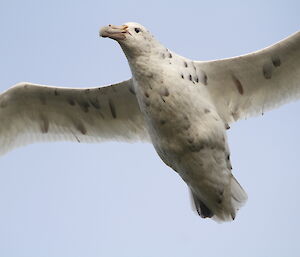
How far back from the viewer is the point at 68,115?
1326 centimetres

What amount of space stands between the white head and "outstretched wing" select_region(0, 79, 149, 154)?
1.14 m

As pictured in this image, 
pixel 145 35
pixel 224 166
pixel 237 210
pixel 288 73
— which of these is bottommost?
pixel 237 210

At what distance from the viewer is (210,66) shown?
39.1ft

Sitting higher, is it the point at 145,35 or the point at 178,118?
the point at 145,35

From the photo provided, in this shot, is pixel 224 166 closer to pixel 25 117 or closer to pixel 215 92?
pixel 215 92

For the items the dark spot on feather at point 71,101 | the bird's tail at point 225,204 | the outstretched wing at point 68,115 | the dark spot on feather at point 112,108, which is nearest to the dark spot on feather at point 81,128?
the outstretched wing at point 68,115

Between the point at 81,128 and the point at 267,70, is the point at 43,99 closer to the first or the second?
the point at 81,128

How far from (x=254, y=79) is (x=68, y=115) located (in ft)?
9.39

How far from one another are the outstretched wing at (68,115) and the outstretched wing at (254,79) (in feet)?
3.99

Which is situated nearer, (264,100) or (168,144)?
(168,144)

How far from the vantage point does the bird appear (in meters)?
11.2

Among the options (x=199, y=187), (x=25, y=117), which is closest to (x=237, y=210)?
(x=199, y=187)

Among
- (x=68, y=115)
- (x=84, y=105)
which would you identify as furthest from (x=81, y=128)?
(x=84, y=105)

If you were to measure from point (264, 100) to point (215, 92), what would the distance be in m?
0.83
